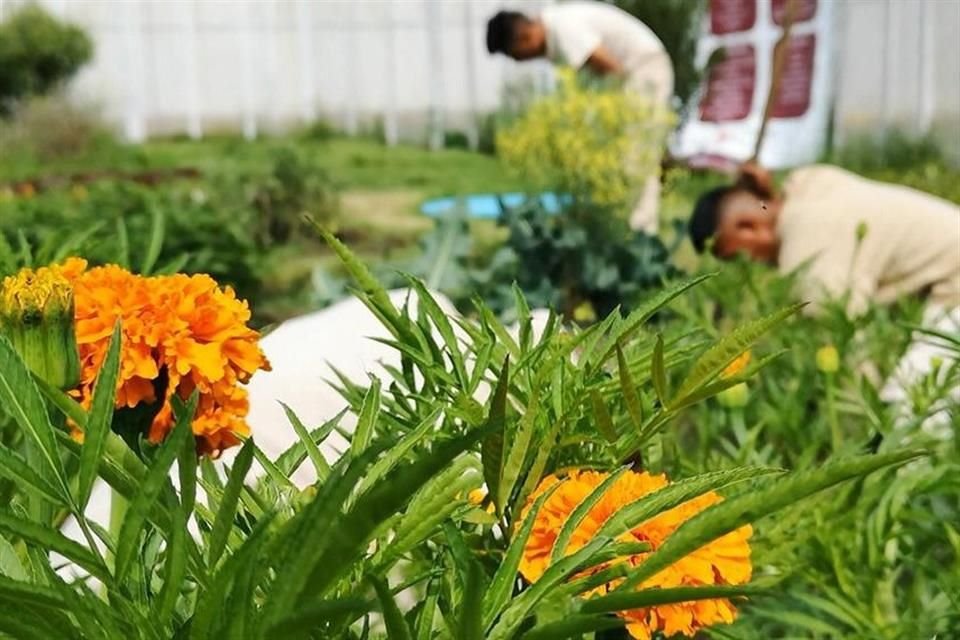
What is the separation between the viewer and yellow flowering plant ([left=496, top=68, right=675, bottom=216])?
3.16 meters

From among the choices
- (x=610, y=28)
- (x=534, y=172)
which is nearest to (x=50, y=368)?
(x=534, y=172)

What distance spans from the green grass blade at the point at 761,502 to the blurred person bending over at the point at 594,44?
3224 mm

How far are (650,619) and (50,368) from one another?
243mm

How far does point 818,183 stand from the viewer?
2545mm

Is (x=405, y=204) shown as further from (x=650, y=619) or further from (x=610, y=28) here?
(x=650, y=619)

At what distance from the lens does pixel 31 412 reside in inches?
13.0

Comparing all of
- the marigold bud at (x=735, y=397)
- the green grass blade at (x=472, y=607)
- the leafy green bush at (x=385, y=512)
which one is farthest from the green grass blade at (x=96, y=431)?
the marigold bud at (x=735, y=397)

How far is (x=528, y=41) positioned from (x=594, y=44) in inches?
13.9

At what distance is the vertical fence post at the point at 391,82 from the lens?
9016 mm

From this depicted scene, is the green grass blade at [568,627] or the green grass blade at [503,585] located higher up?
the green grass blade at [568,627]

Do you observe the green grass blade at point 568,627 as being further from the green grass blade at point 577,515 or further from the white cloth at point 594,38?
the white cloth at point 594,38

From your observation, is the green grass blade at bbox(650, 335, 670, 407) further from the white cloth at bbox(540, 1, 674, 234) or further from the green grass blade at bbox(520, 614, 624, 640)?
the white cloth at bbox(540, 1, 674, 234)

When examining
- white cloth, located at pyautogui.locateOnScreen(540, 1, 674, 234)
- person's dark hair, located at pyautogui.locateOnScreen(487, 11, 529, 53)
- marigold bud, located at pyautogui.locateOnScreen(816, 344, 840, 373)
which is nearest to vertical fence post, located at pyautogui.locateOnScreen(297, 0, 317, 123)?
person's dark hair, located at pyautogui.locateOnScreen(487, 11, 529, 53)

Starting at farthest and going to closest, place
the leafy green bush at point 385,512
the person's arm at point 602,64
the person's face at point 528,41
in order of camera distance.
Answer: the person's face at point 528,41
the person's arm at point 602,64
the leafy green bush at point 385,512
